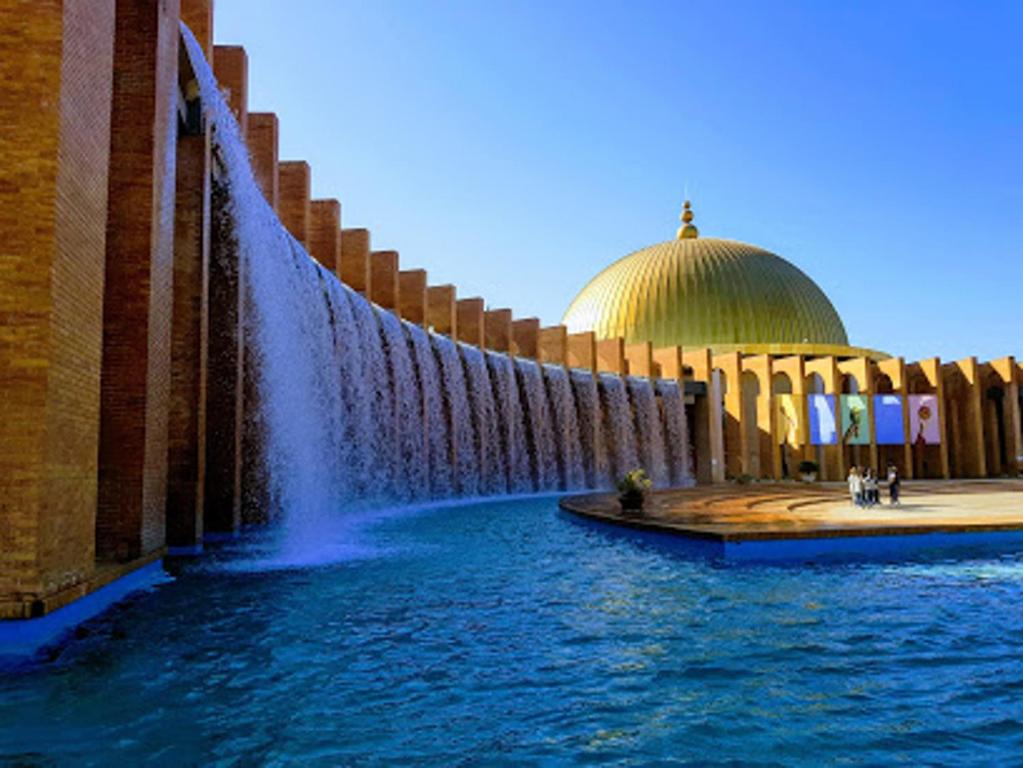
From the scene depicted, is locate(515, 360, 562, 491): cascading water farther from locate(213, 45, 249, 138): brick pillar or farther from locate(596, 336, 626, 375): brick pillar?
locate(213, 45, 249, 138): brick pillar

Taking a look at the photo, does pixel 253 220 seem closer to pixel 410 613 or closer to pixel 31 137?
pixel 31 137

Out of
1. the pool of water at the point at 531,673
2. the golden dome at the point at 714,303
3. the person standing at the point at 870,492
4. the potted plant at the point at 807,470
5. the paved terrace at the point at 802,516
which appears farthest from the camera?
the golden dome at the point at 714,303

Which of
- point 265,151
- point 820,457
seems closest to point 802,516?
point 265,151

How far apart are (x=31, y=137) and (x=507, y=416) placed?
19.8 meters

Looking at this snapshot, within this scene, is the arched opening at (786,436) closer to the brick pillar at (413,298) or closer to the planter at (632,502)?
the brick pillar at (413,298)

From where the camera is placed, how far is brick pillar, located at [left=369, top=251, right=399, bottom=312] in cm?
2216

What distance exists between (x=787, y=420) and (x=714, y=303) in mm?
11633

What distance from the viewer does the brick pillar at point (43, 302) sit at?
5.19 m

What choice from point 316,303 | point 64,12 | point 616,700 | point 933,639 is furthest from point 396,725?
point 316,303

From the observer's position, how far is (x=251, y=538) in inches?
445

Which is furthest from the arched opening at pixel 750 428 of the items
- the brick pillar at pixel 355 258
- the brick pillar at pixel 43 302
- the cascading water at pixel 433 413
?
the brick pillar at pixel 43 302

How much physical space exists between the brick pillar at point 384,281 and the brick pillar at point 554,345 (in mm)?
9264

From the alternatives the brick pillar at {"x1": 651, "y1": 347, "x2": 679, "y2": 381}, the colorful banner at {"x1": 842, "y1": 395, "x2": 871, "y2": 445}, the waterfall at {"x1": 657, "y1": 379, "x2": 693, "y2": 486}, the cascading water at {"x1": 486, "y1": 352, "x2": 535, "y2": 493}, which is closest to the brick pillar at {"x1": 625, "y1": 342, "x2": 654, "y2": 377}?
the brick pillar at {"x1": 651, "y1": 347, "x2": 679, "y2": 381}

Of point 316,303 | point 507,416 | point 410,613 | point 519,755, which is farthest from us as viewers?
point 507,416
